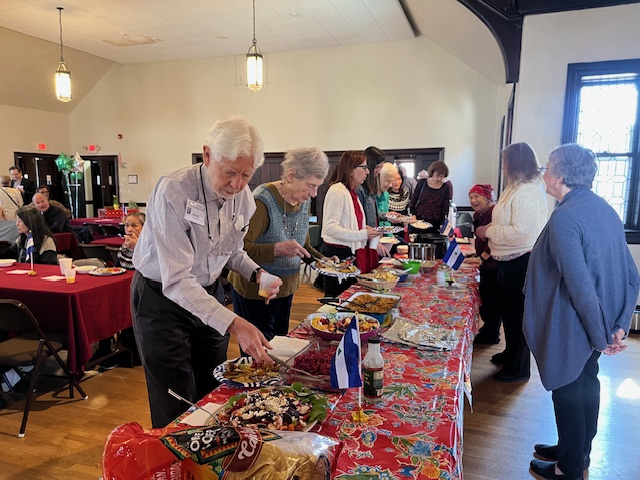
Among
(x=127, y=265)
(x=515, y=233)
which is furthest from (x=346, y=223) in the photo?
(x=127, y=265)

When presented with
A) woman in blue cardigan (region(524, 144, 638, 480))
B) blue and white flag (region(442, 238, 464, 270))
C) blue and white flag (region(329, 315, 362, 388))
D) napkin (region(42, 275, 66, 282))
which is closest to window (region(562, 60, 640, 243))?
blue and white flag (region(442, 238, 464, 270))

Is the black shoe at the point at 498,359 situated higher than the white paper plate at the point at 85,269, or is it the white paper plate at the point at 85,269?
the white paper plate at the point at 85,269

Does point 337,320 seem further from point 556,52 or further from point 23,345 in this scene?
point 556,52

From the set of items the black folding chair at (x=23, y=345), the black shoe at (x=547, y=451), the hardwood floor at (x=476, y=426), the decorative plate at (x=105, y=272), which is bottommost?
the hardwood floor at (x=476, y=426)

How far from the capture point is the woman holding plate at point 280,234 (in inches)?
79.3

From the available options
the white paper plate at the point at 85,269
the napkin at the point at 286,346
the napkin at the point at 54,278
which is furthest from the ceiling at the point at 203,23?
the napkin at the point at 286,346

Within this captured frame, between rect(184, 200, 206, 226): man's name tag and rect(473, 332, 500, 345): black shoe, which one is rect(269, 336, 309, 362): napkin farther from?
rect(473, 332, 500, 345): black shoe

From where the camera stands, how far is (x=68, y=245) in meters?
5.72

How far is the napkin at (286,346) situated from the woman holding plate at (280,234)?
0.64 metres

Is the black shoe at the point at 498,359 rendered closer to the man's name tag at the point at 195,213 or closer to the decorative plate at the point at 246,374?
the decorative plate at the point at 246,374

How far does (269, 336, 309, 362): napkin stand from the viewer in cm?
132

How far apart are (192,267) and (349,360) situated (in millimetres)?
628

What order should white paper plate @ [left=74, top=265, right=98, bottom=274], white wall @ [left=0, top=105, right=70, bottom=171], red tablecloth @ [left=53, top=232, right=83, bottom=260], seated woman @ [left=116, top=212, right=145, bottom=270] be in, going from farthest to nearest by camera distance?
white wall @ [left=0, top=105, right=70, bottom=171], red tablecloth @ [left=53, top=232, right=83, bottom=260], white paper plate @ [left=74, top=265, right=98, bottom=274], seated woman @ [left=116, top=212, right=145, bottom=270]

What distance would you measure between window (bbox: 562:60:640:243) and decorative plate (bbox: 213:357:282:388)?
3.69m
